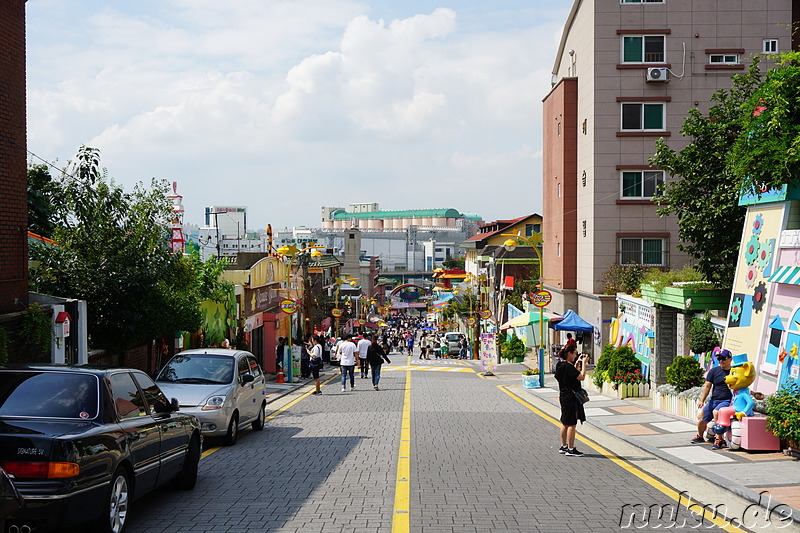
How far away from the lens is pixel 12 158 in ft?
49.5

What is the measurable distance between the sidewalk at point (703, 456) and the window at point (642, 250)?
68.3 feet

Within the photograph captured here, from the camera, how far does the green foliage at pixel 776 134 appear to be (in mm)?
14055

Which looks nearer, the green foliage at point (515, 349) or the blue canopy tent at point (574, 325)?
the blue canopy tent at point (574, 325)

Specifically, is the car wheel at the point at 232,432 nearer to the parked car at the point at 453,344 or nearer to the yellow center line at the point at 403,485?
the yellow center line at the point at 403,485

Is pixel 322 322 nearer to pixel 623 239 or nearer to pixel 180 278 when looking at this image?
pixel 623 239

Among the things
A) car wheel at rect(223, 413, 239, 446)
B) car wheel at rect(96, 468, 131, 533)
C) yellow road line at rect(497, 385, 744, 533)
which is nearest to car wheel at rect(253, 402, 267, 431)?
car wheel at rect(223, 413, 239, 446)

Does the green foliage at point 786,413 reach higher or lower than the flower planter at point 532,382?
higher

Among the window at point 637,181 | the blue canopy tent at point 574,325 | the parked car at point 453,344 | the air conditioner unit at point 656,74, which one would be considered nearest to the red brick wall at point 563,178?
the window at point 637,181

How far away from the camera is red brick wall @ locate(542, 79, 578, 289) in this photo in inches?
1724

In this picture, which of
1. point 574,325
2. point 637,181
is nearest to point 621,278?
point 637,181

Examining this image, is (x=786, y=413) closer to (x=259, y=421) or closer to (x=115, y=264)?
(x=259, y=421)

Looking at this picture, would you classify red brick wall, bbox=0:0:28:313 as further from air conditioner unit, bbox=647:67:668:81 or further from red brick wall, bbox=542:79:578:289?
red brick wall, bbox=542:79:578:289

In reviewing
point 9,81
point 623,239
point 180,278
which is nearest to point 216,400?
point 9,81

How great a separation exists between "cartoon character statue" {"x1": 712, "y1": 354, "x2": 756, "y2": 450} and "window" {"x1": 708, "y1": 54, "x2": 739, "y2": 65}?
102ft
